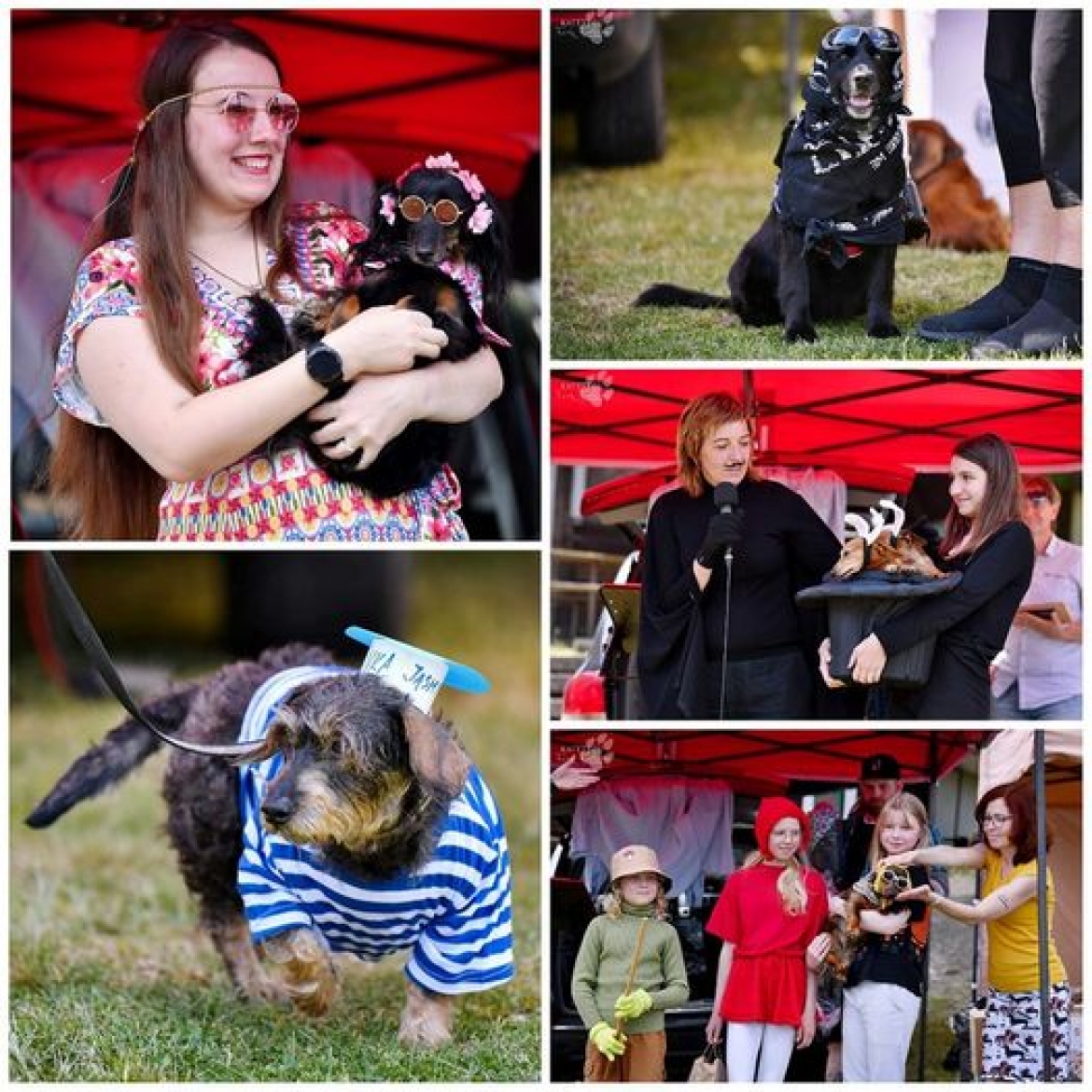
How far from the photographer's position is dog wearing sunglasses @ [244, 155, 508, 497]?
4.44 metres

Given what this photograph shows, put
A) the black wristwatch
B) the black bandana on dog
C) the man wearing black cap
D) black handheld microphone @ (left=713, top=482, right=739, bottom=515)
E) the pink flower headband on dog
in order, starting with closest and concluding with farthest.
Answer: the black wristwatch → the pink flower headband on dog → black handheld microphone @ (left=713, top=482, right=739, bottom=515) → the black bandana on dog → the man wearing black cap

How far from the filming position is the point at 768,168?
6273 mm

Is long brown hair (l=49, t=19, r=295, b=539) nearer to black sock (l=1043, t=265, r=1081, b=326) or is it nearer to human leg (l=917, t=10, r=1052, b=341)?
human leg (l=917, t=10, r=1052, b=341)

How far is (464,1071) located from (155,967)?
115cm

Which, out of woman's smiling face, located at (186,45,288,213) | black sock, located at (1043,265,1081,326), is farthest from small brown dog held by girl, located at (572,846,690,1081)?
woman's smiling face, located at (186,45,288,213)

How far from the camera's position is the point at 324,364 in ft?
14.0

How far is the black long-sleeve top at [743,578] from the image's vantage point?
4633 mm

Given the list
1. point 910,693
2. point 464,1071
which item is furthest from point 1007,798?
point 464,1071

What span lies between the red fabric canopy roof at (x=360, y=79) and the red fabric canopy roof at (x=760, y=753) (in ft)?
5.70

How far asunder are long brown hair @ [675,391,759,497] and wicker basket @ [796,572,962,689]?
1.33ft

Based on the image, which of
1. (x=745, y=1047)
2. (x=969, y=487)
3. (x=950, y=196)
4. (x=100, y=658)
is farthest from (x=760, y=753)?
(x=950, y=196)

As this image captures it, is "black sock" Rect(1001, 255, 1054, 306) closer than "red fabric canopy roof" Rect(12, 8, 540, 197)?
Yes

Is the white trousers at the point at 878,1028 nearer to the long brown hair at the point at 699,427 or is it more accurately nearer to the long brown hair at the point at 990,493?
the long brown hair at the point at 990,493

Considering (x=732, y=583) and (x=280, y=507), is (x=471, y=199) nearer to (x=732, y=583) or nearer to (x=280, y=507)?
(x=280, y=507)
